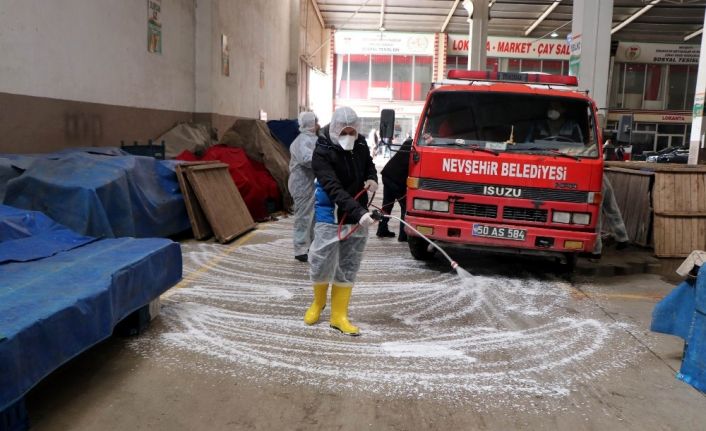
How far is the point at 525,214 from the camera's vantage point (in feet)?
21.0

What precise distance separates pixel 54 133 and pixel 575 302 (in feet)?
22.1

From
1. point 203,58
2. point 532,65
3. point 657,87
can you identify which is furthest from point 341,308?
point 657,87

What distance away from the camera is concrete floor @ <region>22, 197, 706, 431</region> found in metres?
3.36

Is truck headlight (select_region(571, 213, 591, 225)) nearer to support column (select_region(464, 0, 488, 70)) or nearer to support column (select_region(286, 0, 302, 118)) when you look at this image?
support column (select_region(286, 0, 302, 118))

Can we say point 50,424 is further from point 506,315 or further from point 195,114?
point 195,114

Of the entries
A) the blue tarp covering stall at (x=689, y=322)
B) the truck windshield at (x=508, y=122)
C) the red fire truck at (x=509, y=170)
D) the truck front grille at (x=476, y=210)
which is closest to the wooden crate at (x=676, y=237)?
the red fire truck at (x=509, y=170)

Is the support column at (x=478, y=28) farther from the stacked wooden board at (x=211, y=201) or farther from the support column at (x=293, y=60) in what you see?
the stacked wooden board at (x=211, y=201)

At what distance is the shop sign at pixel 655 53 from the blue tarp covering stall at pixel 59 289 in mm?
34763

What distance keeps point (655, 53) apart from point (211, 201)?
3328 cm

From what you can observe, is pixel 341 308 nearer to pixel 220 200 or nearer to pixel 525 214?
pixel 525 214

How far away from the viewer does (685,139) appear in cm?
3322

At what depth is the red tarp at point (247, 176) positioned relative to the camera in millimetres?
10273

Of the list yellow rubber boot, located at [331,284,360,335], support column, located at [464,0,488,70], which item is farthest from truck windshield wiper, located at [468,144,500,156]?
support column, located at [464,0,488,70]

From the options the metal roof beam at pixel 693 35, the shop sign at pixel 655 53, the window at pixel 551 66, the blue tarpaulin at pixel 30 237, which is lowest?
the blue tarpaulin at pixel 30 237
